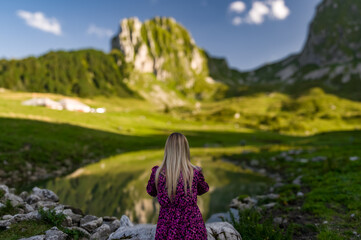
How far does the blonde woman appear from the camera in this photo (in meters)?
6.49

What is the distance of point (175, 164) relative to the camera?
6.43 m

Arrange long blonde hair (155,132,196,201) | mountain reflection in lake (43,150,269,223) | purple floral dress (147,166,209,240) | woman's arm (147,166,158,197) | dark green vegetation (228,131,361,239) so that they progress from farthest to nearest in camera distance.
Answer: mountain reflection in lake (43,150,269,223) → dark green vegetation (228,131,361,239) → woman's arm (147,166,158,197) → purple floral dress (147,166,209,240) → long blonde hair (155,132,196,201)

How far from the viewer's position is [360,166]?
75.5ft

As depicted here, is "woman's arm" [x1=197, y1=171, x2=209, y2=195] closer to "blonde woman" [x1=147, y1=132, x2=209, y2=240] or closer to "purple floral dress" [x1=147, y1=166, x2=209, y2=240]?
"blonde woman" [x1=147, y1=132, x2=209, y2=240]

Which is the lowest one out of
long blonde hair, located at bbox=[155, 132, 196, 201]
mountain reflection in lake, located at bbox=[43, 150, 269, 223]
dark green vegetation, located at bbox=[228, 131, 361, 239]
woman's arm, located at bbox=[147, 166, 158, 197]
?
mountain reflection in lake, located at bbox=[43, 150, 269, 223]

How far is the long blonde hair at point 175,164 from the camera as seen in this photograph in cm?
642

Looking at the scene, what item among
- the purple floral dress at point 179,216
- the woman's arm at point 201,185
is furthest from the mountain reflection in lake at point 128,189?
the woman's arm at point 201,185

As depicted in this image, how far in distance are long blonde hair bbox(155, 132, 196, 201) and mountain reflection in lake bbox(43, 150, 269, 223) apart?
40.3 feet

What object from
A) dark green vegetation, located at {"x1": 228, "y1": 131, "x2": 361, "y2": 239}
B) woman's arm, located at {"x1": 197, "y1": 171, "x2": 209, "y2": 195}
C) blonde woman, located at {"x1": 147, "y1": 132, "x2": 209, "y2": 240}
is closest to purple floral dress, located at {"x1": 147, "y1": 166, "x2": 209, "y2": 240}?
blonde woman, located at {"x1": 147, "y1": 132, "x2": 209, "y2": 240}

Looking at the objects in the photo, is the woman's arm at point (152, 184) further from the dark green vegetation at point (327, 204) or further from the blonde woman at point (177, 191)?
the dark green vegetation at point (327, 204)

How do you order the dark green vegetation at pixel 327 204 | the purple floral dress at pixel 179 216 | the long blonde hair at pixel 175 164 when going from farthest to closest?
the dark green vegetation at pixel 327 204 < the purple floral dress at pixel 179 216 < the long blonde hair at pixel 175 164

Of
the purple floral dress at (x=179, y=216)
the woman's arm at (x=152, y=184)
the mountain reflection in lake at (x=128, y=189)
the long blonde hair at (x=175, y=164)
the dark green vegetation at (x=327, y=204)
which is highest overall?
the long blonde hair at (x=175, y=164)

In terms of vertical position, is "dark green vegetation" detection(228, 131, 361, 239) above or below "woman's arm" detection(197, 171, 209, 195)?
below

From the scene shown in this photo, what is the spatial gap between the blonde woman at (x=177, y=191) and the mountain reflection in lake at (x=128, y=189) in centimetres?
1145
